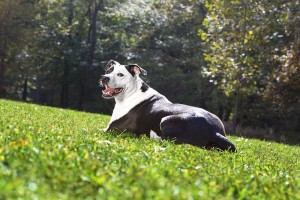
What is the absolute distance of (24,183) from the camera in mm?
3020

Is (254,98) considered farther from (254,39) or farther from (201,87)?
(254,39)

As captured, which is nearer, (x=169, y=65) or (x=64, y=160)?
(x=64, y=160)

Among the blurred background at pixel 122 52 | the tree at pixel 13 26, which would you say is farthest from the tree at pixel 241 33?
the tree at pixel 13 26

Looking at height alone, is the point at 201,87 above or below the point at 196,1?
below

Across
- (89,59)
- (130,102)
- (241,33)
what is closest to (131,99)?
(130,102)

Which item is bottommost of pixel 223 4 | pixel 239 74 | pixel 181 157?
pixel 239 74

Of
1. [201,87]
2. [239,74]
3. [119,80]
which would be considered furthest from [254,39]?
[201,87]

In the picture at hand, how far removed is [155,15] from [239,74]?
777 inches

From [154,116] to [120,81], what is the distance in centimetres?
144

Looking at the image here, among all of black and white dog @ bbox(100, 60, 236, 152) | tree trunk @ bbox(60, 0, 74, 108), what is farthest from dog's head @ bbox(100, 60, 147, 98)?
tree trunk @ bbox(60, 0, 74, 108)

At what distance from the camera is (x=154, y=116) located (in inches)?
344

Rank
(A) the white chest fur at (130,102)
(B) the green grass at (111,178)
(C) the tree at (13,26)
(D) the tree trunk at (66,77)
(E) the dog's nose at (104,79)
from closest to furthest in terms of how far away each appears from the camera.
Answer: (B) the green grass at (111,178) → (A) the white chest fur at (130,102) → (E) the dog's nose at (104,79) → (C) the tree at (13,26) → (D) the tree trunk at (66,77)

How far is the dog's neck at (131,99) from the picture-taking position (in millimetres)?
9422

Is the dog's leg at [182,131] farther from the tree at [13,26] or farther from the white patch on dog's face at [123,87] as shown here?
the tree at [13,26]
